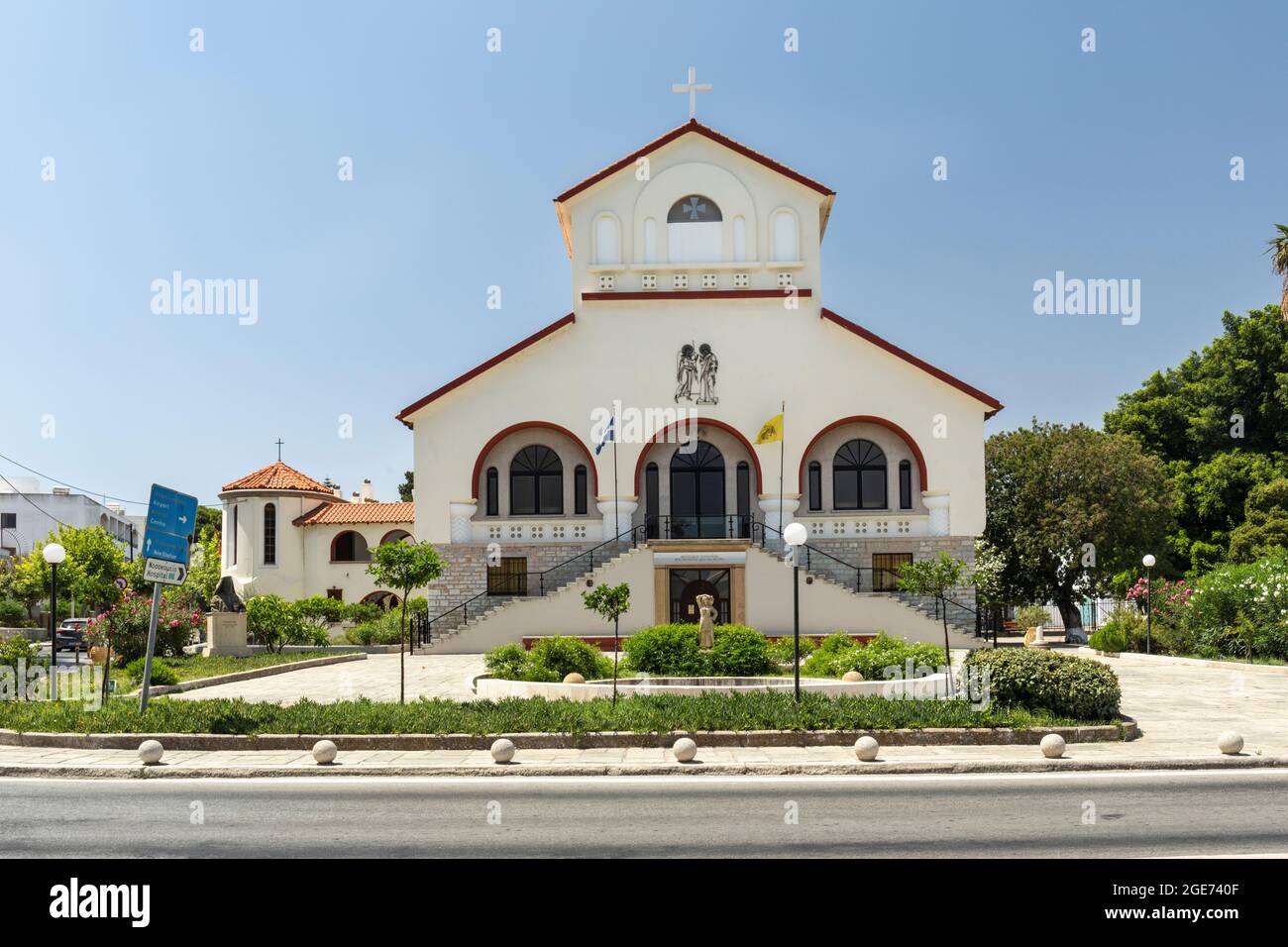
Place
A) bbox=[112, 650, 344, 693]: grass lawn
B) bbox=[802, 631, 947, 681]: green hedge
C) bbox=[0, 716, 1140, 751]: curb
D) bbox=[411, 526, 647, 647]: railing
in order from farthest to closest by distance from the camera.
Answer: bbox=[411, 526, 647, 647]: railing, bbox=[112, 650, 344, 693]: grass lawn, bbox=[802, 631, 947, 681]: green hedge, bbox=[0, 716, 1140, 751]: curb

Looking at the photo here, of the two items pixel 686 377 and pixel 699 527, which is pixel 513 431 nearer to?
pixel 686 377

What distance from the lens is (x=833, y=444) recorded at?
35781 mm

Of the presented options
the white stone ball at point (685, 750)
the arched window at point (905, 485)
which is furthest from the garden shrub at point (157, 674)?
the arched window at point (905, 485)

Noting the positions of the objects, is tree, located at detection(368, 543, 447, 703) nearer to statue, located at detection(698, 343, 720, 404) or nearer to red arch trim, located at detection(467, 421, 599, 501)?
red arch trim, located at detection(467, 421, 599, 501)

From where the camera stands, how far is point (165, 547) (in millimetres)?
16000

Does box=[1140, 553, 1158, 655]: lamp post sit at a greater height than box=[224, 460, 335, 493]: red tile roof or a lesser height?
lesser

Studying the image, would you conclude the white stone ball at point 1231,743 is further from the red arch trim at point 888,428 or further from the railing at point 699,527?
the railing at point 699,527

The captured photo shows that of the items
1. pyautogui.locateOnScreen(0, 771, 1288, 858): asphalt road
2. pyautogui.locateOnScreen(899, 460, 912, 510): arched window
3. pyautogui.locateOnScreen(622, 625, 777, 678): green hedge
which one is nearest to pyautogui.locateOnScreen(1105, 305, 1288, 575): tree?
pyautogui.locateOnScreen(899, 460, 912, 510): arched window

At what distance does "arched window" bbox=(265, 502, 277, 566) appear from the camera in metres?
48.7

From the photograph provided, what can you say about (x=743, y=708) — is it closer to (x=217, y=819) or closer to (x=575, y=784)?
(x=575, y=784)

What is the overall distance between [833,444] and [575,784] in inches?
985

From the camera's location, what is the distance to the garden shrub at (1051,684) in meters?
15.7

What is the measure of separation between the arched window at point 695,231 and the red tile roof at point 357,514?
65.4ft

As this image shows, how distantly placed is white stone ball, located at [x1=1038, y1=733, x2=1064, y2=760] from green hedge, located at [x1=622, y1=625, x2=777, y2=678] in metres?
6.99
